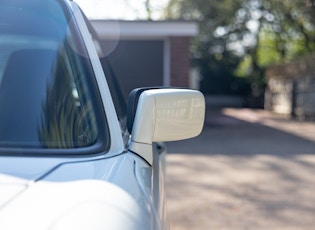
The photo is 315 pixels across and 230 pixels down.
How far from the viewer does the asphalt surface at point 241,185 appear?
4.89 meters

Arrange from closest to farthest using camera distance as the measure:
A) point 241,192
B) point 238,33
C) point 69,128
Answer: point 69,128
point 241,192
point 238,33

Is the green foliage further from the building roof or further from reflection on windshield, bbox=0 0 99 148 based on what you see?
reflection on windshield, bbox=0 0 99 148

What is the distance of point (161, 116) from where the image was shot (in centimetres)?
182

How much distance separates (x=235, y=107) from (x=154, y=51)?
69.4 feet

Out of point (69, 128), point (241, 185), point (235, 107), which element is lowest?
point (235, 107)

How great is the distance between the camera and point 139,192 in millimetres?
1503

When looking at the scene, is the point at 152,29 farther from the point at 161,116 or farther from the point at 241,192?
the point at 161,116

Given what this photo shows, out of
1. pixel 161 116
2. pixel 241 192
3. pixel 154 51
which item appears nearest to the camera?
pixel 161 116

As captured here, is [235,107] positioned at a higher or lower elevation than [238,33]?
lower

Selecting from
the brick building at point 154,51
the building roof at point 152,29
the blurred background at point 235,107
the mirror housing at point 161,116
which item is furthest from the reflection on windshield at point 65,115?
the building roof at point 152,29

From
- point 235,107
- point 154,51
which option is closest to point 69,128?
point 154,51

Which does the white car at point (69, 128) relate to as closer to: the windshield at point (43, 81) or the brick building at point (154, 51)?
the windshield at point (43, 81)

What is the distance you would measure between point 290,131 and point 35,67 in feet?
46.7

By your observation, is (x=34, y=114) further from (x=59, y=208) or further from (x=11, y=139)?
(x=59, y=208)
